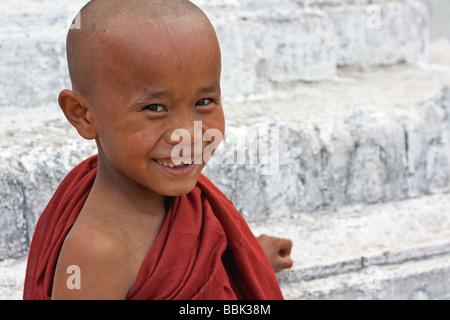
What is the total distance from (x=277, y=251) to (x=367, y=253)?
1.07ft

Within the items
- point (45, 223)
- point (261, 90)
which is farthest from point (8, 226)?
point (261, 90)

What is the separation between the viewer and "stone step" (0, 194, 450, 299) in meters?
1.98

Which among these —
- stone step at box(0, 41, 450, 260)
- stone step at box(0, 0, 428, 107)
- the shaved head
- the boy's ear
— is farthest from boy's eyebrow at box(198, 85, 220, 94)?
stone step at box(0, 0, 428, 107)

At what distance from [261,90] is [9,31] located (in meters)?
0.98

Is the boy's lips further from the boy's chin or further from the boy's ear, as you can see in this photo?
the boy's ear

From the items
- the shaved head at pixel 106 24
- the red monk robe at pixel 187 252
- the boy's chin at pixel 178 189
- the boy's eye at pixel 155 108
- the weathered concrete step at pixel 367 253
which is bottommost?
the weathered concrete step at pixel 367 253

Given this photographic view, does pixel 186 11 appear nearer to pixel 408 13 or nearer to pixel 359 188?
pixel 359 188

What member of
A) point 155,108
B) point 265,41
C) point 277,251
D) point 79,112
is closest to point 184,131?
point 155,108

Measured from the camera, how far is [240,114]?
89.7 inches

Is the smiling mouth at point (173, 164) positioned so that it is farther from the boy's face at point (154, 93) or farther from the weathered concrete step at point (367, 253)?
the weathered concrete step at point (367, 253)

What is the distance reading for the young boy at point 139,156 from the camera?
1.20m

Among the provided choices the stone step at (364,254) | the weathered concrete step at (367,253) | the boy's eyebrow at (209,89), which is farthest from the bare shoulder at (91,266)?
the weathered concrete step at (367,253)

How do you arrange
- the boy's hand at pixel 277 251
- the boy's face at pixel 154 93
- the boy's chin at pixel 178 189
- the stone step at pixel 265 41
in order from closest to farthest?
the boy's face at pixel 154 93 → the boy's chin at pixel 178 189 → the boy's hand at pixel 277 251 → the stone step at pixel 265 41

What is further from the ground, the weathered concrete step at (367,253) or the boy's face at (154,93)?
the boy's face at (154,93)
